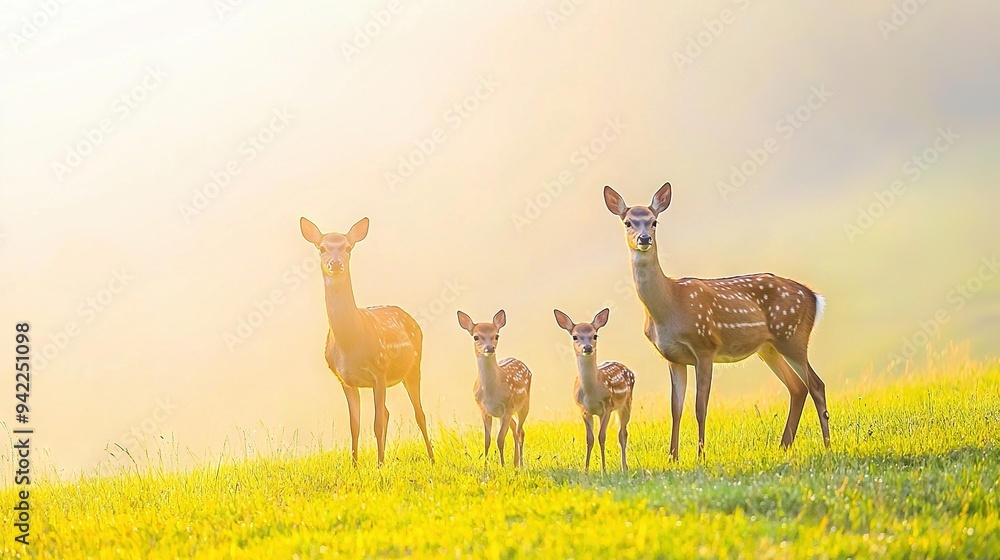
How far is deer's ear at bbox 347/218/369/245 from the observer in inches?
468

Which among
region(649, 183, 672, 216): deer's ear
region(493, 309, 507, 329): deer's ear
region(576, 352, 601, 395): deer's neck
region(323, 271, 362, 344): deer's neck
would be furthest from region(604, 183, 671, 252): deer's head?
region(323, 271, 362, 344): deer's neck

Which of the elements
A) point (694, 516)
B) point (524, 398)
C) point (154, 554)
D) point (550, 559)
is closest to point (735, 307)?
point (524, 398)

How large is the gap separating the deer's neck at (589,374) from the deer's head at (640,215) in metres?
1.28

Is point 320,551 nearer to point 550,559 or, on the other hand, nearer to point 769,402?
point 550,559

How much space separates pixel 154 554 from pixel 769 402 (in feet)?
30.7

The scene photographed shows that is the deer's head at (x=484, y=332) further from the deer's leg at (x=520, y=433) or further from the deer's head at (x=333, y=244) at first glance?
the deer's head at (x=333, y=244)

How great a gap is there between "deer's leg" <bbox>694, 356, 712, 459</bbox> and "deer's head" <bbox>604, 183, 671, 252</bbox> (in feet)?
4.53

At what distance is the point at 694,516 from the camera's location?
7602mm

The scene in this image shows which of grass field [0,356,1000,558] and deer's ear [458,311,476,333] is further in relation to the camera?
deer's ear [458,311,476,333]

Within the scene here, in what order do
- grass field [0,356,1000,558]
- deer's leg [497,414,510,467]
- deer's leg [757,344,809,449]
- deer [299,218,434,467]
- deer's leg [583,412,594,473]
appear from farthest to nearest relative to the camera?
1. deer's leg [757,344,809,449]
2. deer [299,218,434,467]
3. deer's leg [497,414,510,467]
4. deer's leg [583,412,594,473]
5. grass field [0,356,1000,558]

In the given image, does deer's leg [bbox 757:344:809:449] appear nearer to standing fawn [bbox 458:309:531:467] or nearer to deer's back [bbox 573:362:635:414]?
deer's back [bbox 573:362:635:414]

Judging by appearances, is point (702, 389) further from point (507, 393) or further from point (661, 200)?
point (507, 393)

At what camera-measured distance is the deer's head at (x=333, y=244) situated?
1163 cm

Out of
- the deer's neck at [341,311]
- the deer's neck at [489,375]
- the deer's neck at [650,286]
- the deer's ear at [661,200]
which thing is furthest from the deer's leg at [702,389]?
the deer's neck at [341,311]
